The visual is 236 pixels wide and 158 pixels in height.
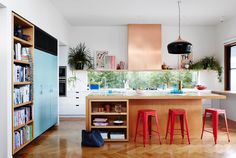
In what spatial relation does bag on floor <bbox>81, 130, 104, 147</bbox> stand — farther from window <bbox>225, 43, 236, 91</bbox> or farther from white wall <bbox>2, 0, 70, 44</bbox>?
window <bbox>225, 43, 236, 91</bbox>

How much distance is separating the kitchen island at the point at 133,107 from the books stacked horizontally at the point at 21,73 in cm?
113

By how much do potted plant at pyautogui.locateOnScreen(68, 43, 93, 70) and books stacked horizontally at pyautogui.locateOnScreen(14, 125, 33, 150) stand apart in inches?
122

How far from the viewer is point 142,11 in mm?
5539

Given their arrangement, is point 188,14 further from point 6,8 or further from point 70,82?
point 6,8

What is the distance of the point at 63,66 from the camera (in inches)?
263

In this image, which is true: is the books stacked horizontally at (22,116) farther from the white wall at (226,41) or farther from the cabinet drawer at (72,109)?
the white wall at (226,41)

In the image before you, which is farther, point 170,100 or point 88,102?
point 170,100

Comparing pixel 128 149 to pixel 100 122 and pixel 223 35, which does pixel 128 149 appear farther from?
pixel 223 35

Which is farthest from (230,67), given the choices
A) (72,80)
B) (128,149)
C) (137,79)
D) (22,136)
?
(22,136)

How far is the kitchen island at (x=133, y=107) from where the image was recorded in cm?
416

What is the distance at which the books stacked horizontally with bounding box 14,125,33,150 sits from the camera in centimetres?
341

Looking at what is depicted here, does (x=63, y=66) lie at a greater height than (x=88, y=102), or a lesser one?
Answer: greater

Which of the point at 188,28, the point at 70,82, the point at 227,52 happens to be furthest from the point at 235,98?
the point at 70,82

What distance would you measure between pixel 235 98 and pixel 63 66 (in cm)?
497
